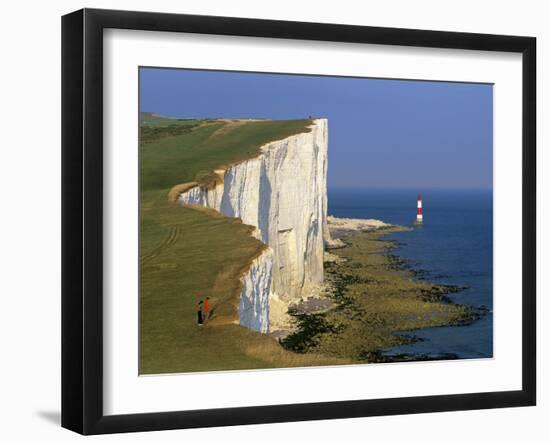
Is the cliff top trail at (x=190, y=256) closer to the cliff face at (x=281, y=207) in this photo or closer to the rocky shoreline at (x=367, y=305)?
the cliff face at (x=281, y=207)

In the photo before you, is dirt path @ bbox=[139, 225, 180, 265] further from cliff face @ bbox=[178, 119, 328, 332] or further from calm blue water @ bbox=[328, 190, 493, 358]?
calm blue water @ bbox=[328, 190, 493, 358]

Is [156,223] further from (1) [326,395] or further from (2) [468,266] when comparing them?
(2) [468,266]

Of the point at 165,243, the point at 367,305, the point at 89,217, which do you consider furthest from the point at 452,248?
the point at 89,217

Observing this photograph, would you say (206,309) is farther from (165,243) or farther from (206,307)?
(165,243)

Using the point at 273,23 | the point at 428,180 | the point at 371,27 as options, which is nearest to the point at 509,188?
the point at 428,180

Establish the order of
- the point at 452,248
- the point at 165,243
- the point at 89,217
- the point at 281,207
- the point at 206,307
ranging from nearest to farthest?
the point at 89,217 < the point at 165,243 < the point at 206,307 < the point at 281,207 < the point at 452,248

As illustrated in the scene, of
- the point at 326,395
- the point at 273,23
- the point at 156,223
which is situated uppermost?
the point at 273,23

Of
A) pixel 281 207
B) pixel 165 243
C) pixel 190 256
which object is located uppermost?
pixel 281 207
